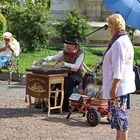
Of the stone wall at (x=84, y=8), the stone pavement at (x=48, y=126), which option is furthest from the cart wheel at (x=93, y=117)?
the stone wall at (x=84, y=8)

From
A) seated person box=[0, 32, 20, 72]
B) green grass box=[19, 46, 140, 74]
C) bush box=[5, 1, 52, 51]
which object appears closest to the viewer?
seated person box=[0, 32, 20, 72]

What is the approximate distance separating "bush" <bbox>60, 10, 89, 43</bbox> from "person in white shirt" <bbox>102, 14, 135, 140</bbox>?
10.9 m

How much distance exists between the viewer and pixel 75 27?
17.2 m

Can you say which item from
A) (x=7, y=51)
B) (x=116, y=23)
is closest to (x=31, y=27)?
(x=7, y=51)

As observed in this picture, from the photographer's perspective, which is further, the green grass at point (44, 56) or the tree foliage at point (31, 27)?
the tree foliage at point (31, 27)

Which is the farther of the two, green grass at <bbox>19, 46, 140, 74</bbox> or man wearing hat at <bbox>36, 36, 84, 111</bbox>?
green grass at <bbox>19, 46, 140, 74</bbox>

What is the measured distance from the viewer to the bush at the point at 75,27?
671 inches

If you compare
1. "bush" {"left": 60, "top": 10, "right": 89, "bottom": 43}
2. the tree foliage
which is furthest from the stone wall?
the tree foliage

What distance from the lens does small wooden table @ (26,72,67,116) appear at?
8.38 metres

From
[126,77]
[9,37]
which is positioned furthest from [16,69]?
[126,77]

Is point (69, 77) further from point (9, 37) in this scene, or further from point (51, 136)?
point (9, 37)

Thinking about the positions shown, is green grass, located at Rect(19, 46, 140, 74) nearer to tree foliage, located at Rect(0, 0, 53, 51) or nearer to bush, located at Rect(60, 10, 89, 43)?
tree foliage, located at Rect(0, 0, 53, 51)

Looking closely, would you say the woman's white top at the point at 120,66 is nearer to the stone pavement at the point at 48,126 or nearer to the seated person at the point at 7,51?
the stone pavement at the point at 48,126

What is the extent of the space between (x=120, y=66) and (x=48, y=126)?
233 centimetres
